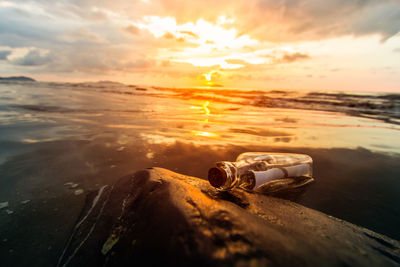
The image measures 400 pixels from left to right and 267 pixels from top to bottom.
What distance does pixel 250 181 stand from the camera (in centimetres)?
156

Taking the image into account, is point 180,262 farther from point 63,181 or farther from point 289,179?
point 63,181

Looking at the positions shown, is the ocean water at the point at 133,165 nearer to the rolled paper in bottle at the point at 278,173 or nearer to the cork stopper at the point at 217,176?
the rolled paper in bottle at the point at 278,173

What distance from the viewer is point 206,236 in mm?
749

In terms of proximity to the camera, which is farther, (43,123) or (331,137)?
(43,123)

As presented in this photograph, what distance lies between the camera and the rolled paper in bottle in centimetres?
157

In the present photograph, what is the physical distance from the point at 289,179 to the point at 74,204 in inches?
70.9

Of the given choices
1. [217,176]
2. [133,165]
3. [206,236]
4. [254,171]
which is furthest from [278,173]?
[133,165]

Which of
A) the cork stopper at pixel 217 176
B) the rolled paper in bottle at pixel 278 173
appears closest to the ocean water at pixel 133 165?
the rolled paper in bottle at pixel 278 173

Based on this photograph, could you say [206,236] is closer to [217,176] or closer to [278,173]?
[217,176]

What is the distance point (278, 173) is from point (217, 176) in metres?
0.85

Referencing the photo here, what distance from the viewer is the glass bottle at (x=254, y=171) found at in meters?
1.13

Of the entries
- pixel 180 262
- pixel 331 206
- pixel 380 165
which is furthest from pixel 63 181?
pixel 380 165

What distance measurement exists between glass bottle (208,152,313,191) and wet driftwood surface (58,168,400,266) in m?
0.12

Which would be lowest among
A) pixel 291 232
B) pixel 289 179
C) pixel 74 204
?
pixel 74 204
